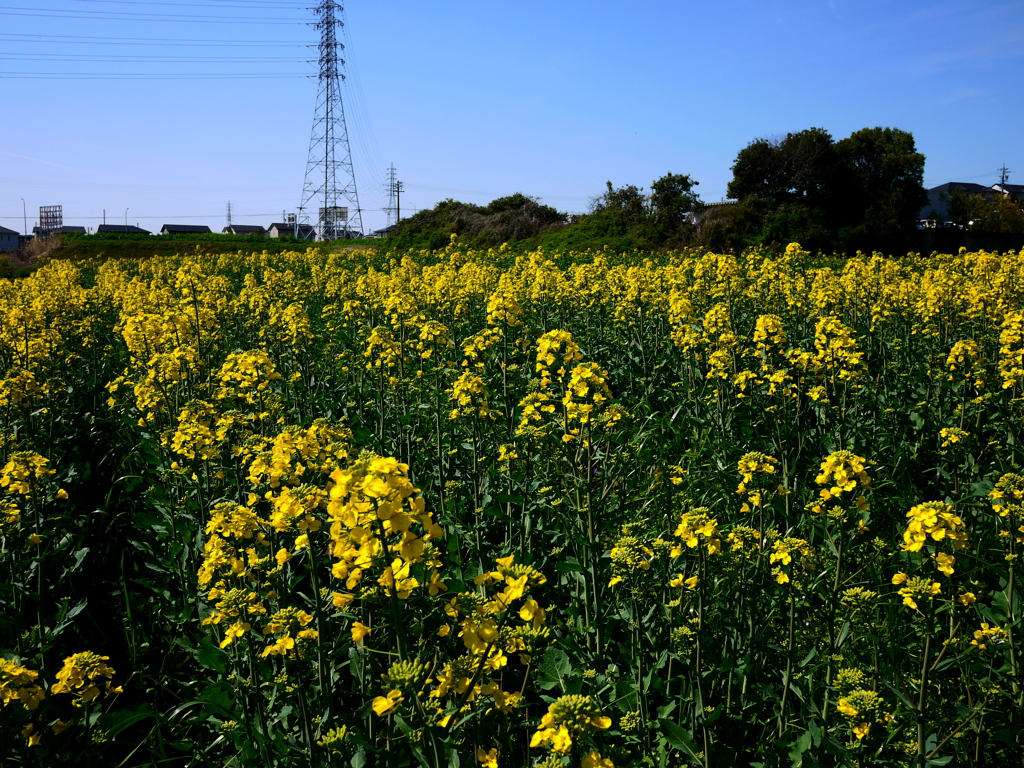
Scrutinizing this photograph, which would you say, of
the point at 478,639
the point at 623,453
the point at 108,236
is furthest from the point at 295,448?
the point at 108,236

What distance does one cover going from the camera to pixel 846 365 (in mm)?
5277

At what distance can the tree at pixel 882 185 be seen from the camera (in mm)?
29766

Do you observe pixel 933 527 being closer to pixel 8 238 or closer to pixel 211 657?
pixel 211 657

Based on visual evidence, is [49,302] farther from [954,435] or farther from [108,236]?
[108,236]

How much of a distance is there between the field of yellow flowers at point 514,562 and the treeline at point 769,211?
2121 cm

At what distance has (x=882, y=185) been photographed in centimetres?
3209

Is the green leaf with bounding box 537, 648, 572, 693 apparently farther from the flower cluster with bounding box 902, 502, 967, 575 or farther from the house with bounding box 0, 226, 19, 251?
the house with bounding box 0, 226, 19, 251

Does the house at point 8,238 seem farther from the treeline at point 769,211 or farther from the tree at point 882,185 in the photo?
the tree at point 882,185

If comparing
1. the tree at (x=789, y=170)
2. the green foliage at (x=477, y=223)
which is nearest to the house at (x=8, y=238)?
the green foliage at (x=477, y=223)

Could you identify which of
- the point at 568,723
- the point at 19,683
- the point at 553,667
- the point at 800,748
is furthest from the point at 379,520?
the point at 800,748

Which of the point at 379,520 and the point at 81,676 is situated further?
the point at 81,676

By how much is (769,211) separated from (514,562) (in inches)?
1168

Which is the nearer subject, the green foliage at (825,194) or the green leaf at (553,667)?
the green leaf at (553,667)

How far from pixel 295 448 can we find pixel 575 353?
173 cm
